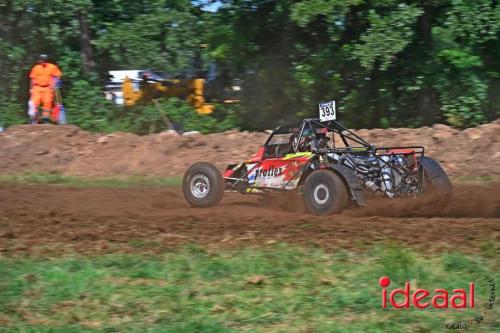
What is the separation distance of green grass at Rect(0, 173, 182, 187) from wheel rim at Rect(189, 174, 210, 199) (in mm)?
3348

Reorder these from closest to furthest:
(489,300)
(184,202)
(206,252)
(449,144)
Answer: (489,300) → (206,252) → (184,202) → (449,144)

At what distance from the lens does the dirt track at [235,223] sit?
28.0 feet

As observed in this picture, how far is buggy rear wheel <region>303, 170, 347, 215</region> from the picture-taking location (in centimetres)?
→ 1040

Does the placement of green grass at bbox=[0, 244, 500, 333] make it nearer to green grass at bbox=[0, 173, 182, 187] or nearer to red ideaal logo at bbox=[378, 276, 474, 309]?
red ideaal logo at bbox=[378, 276, 474, 309]

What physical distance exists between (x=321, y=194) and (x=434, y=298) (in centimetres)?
455

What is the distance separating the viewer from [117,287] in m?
6.77

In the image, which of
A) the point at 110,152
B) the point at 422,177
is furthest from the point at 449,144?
the point at 110,152

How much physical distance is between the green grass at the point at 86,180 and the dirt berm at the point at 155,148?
44 cm

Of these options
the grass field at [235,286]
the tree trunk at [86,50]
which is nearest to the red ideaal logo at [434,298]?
the grass field at [235,286]

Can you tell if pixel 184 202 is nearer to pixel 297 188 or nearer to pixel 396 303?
pixel 297 188

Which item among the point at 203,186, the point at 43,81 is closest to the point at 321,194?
the point at 203,186

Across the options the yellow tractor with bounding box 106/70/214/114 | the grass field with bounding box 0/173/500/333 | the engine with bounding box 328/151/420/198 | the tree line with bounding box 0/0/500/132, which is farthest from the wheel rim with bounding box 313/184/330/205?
the yellow tractor with bounding box 106/70/214/114

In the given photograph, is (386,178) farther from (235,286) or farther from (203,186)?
(235,286)

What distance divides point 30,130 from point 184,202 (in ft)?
25.6
